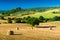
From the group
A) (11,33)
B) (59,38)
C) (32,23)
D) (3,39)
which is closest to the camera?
(3,39)

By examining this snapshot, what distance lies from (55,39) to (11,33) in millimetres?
8457

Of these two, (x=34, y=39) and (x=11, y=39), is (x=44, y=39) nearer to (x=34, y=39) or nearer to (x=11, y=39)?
(x=34, y=39)

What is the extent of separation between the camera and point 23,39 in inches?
1369

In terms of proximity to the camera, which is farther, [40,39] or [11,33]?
[11,33]

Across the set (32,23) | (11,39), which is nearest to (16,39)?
(11,39)

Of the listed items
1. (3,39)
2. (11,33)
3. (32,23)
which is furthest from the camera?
(32,23)

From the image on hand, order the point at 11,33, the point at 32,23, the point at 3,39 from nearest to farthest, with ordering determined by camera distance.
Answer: the point at 3,39 < the point at 11,33 < the point at 32,23

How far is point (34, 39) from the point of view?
114 feet

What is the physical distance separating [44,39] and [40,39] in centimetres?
57

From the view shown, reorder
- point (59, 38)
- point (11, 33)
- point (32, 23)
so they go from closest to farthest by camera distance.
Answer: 1. point (59, 38)
2. point (11, 33)
3. point (32, 23)

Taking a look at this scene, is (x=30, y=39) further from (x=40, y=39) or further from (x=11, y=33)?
(x=11, y=33)

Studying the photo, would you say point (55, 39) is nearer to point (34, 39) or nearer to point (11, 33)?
point (34, 39)

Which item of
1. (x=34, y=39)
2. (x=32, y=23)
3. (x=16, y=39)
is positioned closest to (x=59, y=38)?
(x=34, y=39)

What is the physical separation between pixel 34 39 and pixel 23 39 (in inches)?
60.5
